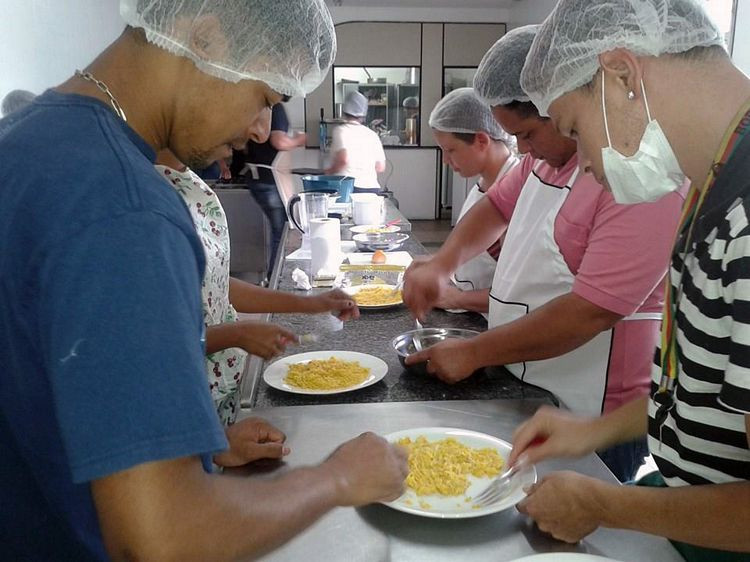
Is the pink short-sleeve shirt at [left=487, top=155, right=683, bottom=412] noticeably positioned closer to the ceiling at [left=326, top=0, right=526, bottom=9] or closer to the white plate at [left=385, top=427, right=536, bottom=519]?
the white plate at [left=385, top=427, right=536, bottom=519]

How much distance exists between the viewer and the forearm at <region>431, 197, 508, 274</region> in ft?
7.92

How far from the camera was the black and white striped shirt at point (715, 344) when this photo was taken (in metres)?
0.82

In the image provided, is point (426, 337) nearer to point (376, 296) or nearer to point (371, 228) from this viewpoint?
point (376, 296)

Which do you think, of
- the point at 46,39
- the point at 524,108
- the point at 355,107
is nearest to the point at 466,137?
the point at 524,108

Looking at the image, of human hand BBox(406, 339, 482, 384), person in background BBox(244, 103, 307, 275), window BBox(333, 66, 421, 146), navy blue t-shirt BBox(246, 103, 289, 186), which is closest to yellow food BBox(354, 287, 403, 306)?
human hand BBox(406, 339, 482, 384)

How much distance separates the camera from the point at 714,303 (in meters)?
0.90

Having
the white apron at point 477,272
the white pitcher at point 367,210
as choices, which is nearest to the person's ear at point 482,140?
the white apron at point 477,272

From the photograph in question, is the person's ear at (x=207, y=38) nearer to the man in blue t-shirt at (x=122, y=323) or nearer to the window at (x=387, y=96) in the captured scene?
the man in blue t-shirt at (x=122, y=323)

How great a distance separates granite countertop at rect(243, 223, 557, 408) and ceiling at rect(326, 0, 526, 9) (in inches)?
293

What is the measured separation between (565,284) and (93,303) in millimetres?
1411

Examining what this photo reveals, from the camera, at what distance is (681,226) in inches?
43.3

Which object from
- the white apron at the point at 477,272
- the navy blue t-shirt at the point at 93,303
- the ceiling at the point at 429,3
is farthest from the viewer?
the ceiling at the point at 429,3

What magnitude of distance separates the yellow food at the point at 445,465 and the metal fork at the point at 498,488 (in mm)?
28

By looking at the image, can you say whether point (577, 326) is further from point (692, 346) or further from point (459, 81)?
point (459, 81)
